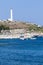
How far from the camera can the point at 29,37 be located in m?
159

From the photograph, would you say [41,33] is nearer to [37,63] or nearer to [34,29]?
[34,29]

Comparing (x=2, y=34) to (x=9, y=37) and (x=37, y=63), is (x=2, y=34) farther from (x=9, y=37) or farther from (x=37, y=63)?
(x=37, y=63)

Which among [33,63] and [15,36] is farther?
[15,36]

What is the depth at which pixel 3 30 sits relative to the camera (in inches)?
6954

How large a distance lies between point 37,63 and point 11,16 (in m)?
161

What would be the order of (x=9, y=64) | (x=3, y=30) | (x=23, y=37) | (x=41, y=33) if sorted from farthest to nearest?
(x=41, y=33)
(x=3, y=30)
(x=23, y=37)
(x=9, y=64)

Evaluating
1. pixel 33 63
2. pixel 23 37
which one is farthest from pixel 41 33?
pixel 33 63

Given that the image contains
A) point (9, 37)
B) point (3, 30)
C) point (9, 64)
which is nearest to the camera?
point (9, 64)

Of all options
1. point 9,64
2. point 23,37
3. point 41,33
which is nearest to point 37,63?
point 9,64

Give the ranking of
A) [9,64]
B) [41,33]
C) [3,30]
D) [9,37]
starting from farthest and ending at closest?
[41,33], [3,30], [9,37], [9,64]

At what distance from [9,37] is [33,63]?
128 metres

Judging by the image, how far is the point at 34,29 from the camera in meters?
199

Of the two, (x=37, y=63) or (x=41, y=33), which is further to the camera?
(x=41, y=33)

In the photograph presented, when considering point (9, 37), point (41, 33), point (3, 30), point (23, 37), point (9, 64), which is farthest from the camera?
point (41, 33)
